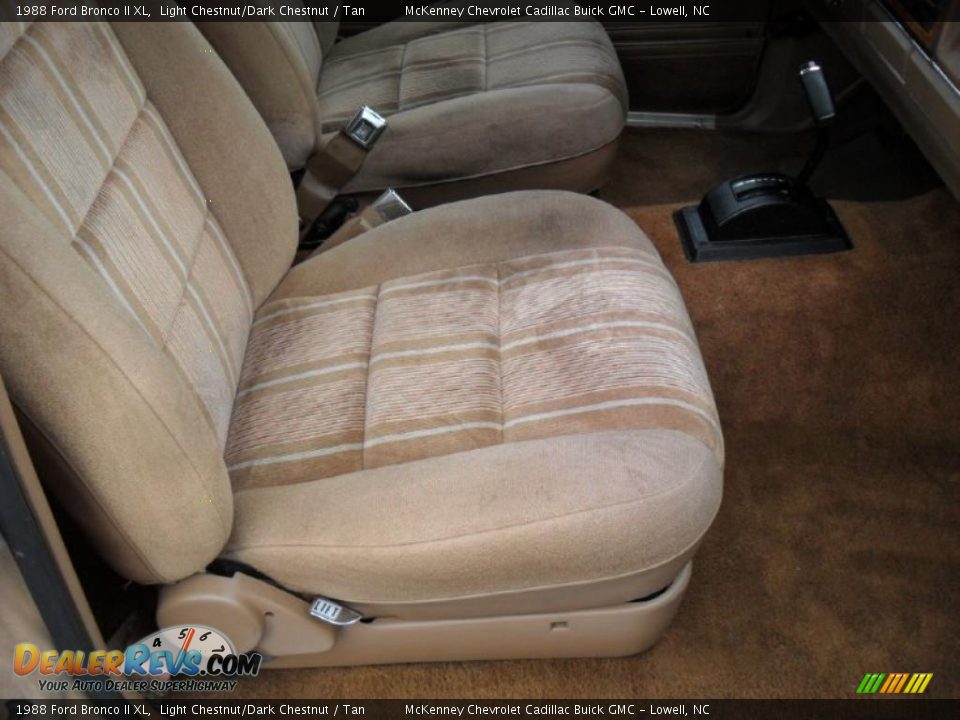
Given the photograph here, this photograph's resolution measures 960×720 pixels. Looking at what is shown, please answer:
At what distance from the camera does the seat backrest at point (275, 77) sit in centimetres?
136

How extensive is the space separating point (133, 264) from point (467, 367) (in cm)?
39

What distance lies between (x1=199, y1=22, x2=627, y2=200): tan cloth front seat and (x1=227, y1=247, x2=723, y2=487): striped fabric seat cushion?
375 millimetres

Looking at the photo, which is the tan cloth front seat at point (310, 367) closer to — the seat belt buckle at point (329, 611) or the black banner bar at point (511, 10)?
the seat belt buckle at point (329, 611)

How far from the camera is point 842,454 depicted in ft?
4.72

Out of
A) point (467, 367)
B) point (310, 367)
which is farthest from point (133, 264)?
point (467, 367)

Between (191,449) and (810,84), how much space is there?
4.09 ft

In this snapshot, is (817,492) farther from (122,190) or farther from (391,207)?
(122,190)

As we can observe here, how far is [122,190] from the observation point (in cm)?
97

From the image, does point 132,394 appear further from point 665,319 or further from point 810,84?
point 810,84

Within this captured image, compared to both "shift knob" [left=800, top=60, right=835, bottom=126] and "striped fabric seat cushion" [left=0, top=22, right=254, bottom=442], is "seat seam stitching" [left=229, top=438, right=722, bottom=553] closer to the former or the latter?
"striped fabric seat cushion" [left=0, top=22, right=254, bottom=442]

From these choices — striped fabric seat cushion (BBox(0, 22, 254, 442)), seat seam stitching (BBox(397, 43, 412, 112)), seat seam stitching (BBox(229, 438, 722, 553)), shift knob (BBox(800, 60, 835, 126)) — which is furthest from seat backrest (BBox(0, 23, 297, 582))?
shift knob (BBox(800, 60, 835, 126))

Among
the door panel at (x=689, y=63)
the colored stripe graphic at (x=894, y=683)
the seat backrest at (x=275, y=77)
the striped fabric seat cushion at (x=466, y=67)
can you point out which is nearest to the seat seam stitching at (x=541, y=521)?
the colored stripe graphic at (x=894, y=683)

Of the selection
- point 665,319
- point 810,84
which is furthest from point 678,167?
point 665,319

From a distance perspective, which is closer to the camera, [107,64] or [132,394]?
[132,394]
